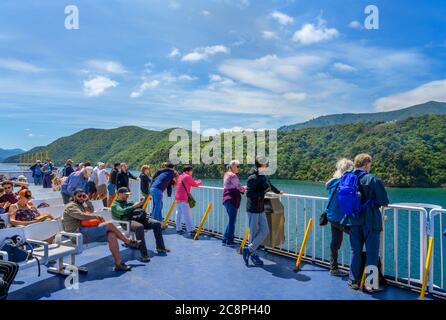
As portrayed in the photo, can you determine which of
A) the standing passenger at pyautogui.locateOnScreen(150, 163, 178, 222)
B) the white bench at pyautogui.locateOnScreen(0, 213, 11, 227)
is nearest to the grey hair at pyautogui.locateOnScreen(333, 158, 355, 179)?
the standing passenger at pyautogui.locateOnScreen(150, 163, 178, 222)

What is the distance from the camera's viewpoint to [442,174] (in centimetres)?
5869

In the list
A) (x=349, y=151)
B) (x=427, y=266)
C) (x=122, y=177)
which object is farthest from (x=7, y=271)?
(x=349, y=151)

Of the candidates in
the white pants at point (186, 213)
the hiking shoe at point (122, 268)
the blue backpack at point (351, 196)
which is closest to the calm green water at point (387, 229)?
the white pants at point (186, 213)

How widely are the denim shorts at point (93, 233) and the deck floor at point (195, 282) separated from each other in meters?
0.43

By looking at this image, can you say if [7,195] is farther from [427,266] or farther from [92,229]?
[427,266]

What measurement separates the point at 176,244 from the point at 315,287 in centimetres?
289

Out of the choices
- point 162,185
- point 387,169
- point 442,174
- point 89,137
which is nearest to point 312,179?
point 387,169

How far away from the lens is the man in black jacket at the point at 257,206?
16.4 feet

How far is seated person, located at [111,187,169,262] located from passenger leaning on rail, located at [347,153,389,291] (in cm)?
296

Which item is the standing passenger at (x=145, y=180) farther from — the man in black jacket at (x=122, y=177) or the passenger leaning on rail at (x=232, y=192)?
the passenger leaning on rail at (x=232, y=192)

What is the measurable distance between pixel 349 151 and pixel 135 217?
67239 millimetres

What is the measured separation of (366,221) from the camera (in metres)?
4.03

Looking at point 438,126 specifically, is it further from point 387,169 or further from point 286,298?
point 286,298

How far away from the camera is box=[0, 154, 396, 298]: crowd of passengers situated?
4051 mm
